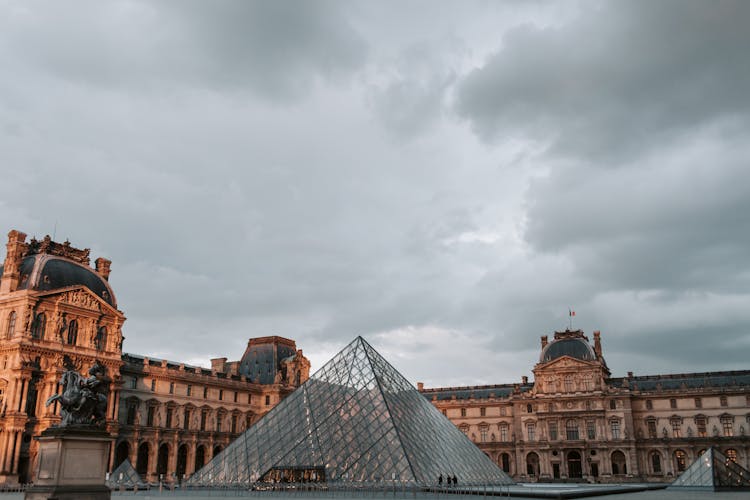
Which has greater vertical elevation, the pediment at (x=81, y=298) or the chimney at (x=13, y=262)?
the chimney at (x=13, y=262)

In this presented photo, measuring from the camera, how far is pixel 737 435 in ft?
187

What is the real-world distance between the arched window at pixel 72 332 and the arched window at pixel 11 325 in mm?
3241

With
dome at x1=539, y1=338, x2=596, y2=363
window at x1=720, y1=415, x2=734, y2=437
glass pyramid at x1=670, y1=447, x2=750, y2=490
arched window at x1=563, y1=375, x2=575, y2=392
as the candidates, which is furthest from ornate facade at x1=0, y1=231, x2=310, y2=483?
window at x1=720, y1=415, x2=734, y2=437

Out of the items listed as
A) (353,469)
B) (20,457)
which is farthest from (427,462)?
(20,457)

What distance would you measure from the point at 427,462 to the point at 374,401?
173 inches

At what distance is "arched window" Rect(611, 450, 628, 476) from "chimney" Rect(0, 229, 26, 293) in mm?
49899

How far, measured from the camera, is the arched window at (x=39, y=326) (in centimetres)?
4109

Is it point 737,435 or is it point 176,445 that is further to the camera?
point 737,435

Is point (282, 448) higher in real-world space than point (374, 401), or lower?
lower

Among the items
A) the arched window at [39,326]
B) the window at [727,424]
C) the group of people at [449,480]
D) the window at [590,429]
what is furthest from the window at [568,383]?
the arched window at [39,326]

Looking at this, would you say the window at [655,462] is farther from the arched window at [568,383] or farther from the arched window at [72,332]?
the arched window at [72,332]

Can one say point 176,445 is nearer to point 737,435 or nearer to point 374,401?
point 374,401

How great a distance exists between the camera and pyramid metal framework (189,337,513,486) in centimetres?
2608

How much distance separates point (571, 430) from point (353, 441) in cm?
A: 4085
